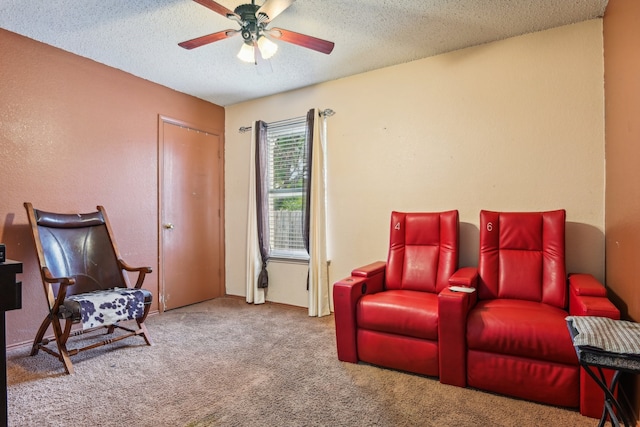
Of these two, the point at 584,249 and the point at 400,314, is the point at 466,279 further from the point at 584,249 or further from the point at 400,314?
the point at 584,249

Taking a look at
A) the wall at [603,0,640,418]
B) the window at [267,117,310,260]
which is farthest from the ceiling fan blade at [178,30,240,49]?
the wall at [603,0,640,418]

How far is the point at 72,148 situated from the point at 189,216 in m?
1.36

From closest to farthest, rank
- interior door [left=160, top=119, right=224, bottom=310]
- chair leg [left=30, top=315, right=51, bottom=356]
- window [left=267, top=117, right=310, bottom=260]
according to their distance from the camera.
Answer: chair leg [left=30, top=315, right=51, bottom=356] < interior door [left=160, top=119, right=224, bottom=310] < window [left=267, top=117, right=310, bottom=260]

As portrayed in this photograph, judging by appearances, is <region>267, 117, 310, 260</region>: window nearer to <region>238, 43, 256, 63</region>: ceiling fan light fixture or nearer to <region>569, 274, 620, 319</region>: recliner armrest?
<region>238, 43, 256, 63</region>: ceiling fan light fixture

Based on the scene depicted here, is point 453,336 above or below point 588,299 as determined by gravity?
below

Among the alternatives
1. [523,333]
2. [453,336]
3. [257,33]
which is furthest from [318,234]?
[523,333]

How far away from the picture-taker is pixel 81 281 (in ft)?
9.26

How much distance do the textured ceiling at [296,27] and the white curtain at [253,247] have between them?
1071 millimetres

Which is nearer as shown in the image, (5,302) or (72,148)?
(5,302)

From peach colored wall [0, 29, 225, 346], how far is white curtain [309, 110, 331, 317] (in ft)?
5.51

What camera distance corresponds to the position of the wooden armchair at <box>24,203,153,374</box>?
2338 millimetres

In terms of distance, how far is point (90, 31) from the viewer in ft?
8.74

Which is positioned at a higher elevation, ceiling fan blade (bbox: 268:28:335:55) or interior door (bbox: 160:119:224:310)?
ceiling fan blade (bbox: 268:28:335:55)

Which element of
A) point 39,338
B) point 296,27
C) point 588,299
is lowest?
point 39,338
